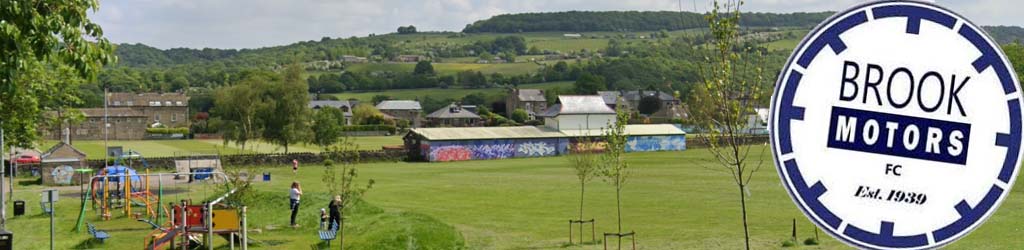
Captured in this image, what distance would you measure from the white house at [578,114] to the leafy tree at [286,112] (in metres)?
22.6

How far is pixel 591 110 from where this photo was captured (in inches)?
3474

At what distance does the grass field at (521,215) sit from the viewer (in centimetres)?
2447

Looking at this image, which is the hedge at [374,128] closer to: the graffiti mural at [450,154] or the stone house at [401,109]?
the stone house at [401,109]

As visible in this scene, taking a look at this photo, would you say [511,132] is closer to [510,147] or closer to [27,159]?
[510,147]

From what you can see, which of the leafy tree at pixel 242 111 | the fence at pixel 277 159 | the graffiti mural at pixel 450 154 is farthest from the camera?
the leafy tree at pixel 242 111

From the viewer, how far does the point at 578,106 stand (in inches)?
3447

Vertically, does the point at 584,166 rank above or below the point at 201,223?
above

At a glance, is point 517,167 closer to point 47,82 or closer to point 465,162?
point 465,162

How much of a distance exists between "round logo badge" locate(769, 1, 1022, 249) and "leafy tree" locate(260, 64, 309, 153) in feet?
248

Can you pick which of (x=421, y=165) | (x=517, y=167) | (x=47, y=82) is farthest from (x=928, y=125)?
(x=421, y=165)

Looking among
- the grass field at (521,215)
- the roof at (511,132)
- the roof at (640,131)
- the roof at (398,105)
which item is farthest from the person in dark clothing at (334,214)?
the roof at (398,105)

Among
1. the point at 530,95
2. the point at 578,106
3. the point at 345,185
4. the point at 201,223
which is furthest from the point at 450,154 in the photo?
the point at 530,95

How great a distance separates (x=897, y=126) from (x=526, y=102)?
17477 cm

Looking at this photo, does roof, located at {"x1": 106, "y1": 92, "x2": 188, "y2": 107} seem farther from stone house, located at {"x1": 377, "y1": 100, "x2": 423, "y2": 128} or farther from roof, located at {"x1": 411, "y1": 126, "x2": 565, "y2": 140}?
roof, located at {"x1": 411, "y1": 126, "x2": 565, "y2": 140}
